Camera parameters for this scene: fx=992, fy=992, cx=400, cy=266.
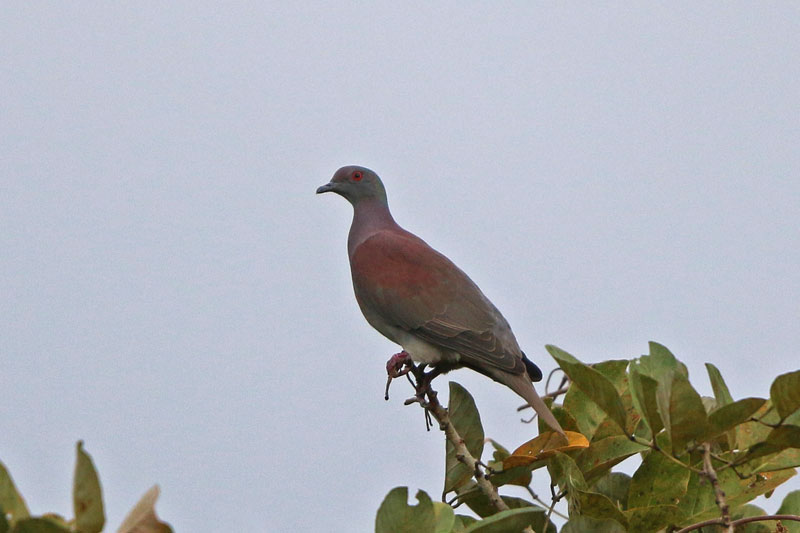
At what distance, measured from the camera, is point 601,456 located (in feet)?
9.90

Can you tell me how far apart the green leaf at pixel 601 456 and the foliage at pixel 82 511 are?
1.56 metres

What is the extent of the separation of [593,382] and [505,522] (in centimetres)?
40

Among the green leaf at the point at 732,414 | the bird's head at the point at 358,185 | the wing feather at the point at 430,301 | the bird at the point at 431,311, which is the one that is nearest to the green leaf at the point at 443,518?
the green leaf at the point at 732,414

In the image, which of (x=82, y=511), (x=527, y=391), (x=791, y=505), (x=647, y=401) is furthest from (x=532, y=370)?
(x=82, y=511)

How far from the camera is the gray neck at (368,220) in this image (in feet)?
16.9

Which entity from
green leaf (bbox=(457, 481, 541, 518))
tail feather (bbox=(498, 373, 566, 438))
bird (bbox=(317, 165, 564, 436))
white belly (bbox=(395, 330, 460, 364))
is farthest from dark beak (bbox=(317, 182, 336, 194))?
green leaf (bbox=(457, 481, 541, 518))

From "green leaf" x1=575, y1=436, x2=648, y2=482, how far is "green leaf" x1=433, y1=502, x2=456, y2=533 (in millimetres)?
651

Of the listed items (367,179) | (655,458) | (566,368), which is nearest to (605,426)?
(655,458)

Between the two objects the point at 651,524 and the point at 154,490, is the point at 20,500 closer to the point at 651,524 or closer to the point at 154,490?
the point at 154,490

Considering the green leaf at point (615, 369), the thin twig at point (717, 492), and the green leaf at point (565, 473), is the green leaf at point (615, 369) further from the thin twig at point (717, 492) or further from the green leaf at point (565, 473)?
the thin twig at point (717, 492)

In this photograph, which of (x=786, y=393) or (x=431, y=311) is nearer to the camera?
(x=786, y=393)

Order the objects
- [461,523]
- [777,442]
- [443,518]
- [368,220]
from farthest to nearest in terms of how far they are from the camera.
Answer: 1. [368,220]
2. [461,523]
3. [443,518]
4. [777,442]

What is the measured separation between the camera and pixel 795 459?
283 centimetres

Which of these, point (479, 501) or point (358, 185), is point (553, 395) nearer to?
point (479, 501)
